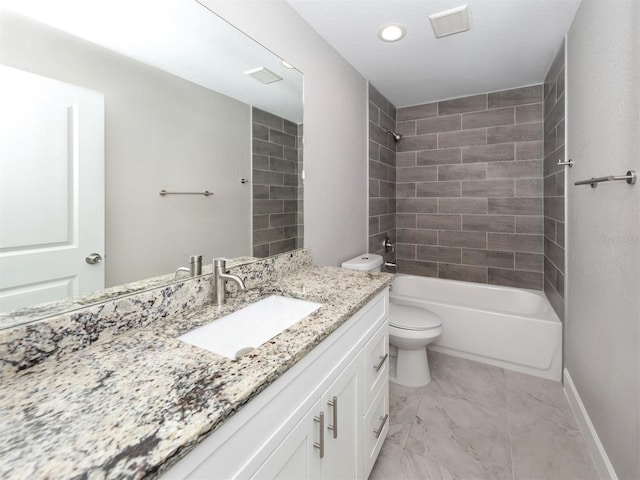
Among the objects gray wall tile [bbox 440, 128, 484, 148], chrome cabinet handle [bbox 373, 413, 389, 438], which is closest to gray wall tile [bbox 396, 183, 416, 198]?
gray wall tile [bbox 440, 128, 484, 148]

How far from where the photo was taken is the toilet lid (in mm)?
2139

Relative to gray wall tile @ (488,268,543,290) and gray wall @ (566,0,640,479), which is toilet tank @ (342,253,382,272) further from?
gray wall tile @ (488,268,543,290)

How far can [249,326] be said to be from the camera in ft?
3.86

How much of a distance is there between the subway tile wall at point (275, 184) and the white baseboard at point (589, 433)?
5.62 ft

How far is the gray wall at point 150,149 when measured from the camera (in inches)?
32.7

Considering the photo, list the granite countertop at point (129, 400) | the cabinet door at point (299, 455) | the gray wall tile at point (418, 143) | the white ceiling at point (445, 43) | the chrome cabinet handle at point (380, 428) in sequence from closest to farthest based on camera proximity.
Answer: the granite countertop at point (129, 400) < the cabinet door at point (299, 455) < the chrome cabinet handle at point (380, 428) < the white ceiling at point (445, 43) < the gray wall tile at point (418, 143)

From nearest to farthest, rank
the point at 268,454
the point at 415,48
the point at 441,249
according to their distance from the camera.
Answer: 1. the point at 268,454
2. the point at 415,48
3. the point at 441,249

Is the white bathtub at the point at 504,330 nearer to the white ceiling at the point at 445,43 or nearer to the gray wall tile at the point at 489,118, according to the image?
the gray wall tile at the point at 489,118

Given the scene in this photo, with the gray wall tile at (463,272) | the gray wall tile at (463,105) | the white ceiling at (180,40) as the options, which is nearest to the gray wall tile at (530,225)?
the gray wall tile at (463,272)

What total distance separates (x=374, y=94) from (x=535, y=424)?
2.68 meters

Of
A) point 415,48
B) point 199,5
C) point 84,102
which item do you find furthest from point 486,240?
point 84,102

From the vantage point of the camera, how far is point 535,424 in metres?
1.77

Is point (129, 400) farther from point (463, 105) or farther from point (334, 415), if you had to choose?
point (463, 105)

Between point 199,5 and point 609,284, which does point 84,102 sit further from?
point 609,284
